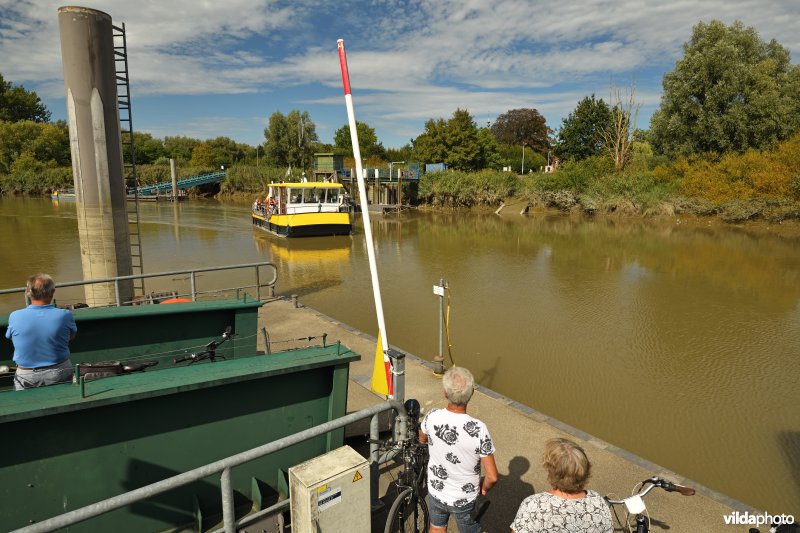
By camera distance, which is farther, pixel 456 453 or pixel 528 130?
pixel 528 130

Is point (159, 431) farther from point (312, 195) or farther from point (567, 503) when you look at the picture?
point (312, 195)

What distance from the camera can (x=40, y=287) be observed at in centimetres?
392

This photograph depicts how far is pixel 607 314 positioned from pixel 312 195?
1832 centimetres

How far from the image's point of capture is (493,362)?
8.73 meters

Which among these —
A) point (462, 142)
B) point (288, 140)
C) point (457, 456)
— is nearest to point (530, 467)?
point (457, 456)

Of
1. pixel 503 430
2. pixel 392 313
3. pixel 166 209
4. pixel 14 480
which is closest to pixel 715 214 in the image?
pixel 392 313

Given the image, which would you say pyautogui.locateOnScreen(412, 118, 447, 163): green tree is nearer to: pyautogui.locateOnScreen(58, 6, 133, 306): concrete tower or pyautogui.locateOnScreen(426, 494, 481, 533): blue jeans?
pyautogui.locateOnScreen(58, 6, 133, 306): concrete tower

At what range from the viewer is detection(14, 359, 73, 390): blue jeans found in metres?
3.89

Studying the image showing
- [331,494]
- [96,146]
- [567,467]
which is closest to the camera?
[567,467]

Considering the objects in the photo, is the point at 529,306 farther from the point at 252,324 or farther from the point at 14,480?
the point at 14,480

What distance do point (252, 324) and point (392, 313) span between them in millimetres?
6190

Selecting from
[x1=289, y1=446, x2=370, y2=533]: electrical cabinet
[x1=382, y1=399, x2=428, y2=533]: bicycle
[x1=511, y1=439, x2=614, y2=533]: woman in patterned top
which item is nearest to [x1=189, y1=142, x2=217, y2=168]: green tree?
[x1=382, y1=399, x2=428, y2=533]: bicycle

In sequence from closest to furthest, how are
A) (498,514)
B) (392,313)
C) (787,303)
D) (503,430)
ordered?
(498,514), (503,430), (392,313), (787,303)

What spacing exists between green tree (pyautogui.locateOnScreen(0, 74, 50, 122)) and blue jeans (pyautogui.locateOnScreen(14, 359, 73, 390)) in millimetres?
89157
